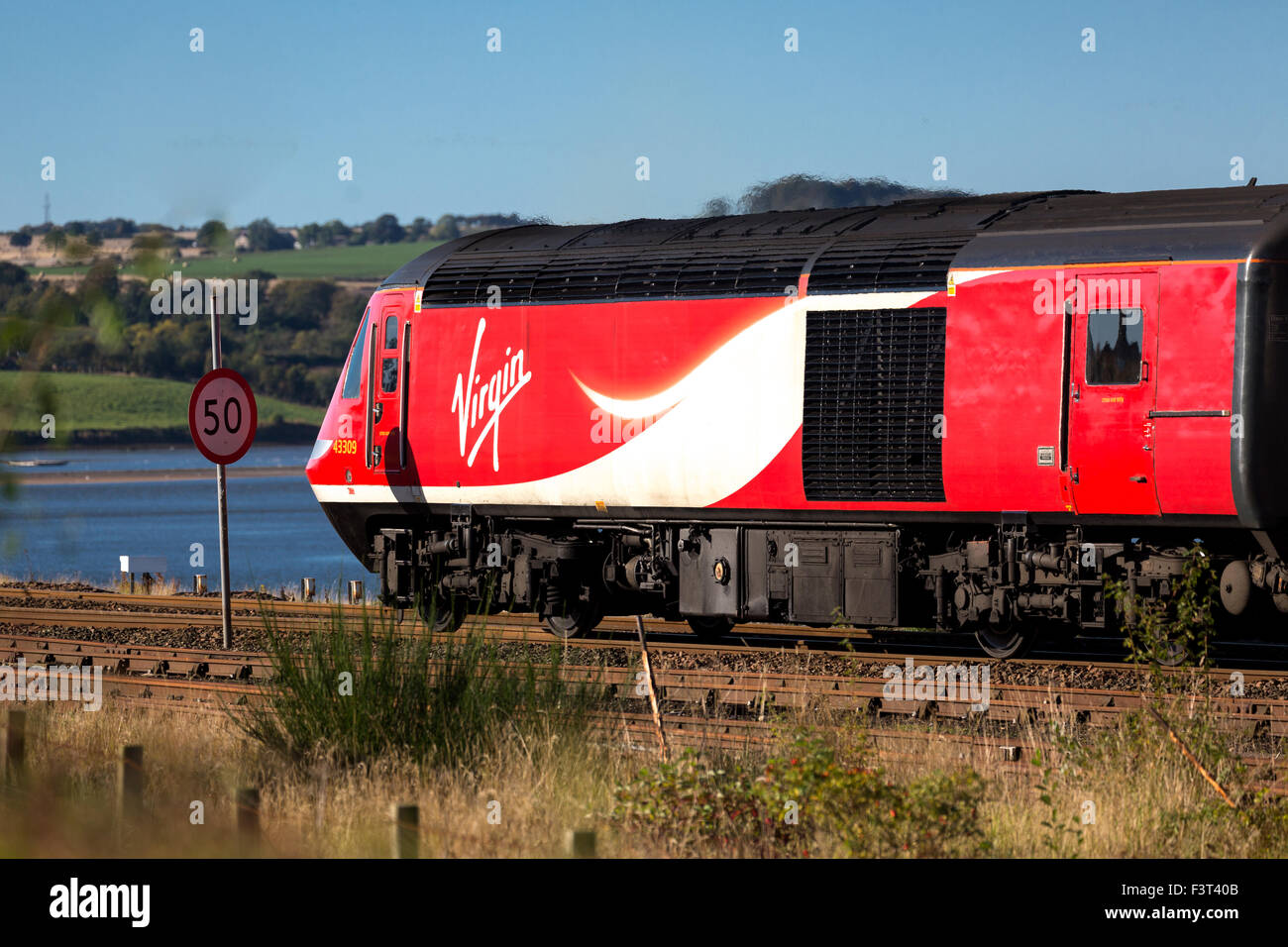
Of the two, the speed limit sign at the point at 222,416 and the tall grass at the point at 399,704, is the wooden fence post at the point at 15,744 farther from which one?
the speed limit sign at the point at 222,416

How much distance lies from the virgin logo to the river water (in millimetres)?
2920

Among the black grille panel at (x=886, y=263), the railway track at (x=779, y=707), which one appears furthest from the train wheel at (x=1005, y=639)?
the black grille panel at (x=886, y=263)

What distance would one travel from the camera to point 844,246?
15.4 meters

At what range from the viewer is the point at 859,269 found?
49.5 feet

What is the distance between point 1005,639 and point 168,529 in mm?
80798

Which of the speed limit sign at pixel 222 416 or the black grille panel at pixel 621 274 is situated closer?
the speed limit sign at pixel 222 416

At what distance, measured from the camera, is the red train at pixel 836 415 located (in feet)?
44.2

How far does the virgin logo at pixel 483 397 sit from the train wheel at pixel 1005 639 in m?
5.58

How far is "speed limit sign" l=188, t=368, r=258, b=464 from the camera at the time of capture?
14.8 m

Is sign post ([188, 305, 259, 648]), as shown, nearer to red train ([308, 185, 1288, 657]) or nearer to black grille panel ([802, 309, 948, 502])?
red train ([308, 185, 1288, 657])

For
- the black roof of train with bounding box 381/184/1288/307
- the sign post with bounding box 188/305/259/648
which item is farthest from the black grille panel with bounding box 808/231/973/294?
the sign post with bounding box 188/305/259/648
